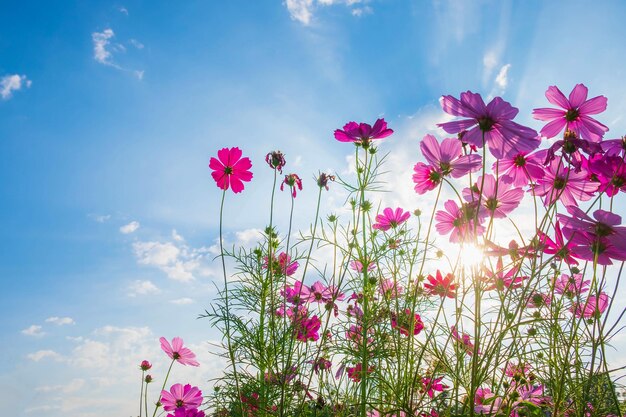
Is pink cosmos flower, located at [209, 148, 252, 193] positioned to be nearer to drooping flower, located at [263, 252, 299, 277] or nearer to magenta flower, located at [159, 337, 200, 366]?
drooping flower, located at [263, 252, 299, 277]

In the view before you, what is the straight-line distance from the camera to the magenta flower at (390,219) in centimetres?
182

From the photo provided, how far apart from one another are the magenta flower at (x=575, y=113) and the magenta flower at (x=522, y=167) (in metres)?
0.07

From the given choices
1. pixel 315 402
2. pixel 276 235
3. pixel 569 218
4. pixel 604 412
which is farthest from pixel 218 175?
pixel 604 412

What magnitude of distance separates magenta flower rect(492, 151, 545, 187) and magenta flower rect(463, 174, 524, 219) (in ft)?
0.08

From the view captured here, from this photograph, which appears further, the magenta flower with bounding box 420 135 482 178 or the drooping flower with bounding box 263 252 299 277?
the drooping flower with bounding box 263 252 299 277

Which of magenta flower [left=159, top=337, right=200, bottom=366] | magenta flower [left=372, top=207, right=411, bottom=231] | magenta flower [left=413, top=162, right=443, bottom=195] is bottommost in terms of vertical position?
magenta flower [left=159, top=337, right=200, bottom=366]

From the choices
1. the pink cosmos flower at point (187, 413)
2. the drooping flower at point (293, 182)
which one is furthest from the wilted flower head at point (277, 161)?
the pink cosmos flower at point (187, 413)

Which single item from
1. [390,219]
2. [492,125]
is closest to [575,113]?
[492,125]

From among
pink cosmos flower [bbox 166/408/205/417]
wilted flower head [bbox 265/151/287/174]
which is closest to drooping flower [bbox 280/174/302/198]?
wilted flower head [bbox 265/151/287/174]

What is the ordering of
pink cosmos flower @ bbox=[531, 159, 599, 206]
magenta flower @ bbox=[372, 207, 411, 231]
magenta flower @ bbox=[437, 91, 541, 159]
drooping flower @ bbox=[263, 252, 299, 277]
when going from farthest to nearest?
magenta flower @ bbox=[372, 207, 411, 231]
drooping flower @ bbox=[263, 252, 299, 277]
pink cosmos flower @ bbox=[531, 159, 599, 206]
magenta flower @ bbox=[437, 91, 541, 159]

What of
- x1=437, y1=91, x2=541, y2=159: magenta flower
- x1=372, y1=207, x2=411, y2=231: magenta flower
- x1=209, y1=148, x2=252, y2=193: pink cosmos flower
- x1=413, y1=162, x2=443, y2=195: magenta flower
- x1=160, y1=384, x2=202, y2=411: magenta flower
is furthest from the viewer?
x1=160, y1=384, x2=202, y2=411: magenta flower

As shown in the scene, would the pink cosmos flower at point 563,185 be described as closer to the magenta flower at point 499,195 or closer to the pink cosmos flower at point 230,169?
the magenta flower at point 499,195

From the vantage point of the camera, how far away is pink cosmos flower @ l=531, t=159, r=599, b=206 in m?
0.95

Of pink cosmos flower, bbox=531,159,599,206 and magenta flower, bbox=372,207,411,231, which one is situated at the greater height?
magenta flower, bbox=372,207,411,231
